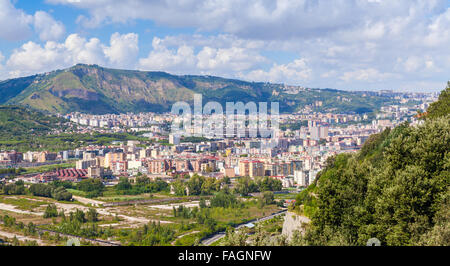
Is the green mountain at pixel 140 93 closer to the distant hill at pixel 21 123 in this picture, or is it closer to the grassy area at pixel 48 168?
the distant hill at pixel 21 123

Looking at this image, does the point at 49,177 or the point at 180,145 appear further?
the point at 180,145

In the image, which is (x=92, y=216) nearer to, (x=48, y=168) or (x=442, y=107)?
(x=442, y=107)

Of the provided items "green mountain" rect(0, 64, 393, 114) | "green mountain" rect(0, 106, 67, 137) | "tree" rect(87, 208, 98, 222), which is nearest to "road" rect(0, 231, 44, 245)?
"tree" rect(87, 208, 98, 222)
